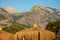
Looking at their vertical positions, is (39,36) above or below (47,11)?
below

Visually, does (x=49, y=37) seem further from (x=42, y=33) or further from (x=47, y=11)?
(x=47, y=11)

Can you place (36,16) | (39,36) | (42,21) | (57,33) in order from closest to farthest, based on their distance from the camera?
1. (39,36)
2. (57,33)
3. (42,21)
4. (36,16)

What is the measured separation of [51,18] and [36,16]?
1349 cm

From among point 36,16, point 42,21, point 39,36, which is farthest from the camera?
point 36,16

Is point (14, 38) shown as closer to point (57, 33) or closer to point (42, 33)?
point (42, 33)

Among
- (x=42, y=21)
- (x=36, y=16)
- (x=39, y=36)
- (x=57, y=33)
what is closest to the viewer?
(x=39, y=36)

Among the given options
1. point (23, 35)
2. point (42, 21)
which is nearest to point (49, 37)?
point (23, 35)

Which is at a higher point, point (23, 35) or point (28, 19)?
point (28, 19)

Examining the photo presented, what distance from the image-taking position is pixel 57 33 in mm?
23594

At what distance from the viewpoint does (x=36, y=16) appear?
650 feet

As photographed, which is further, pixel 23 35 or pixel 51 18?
pixel 51 18

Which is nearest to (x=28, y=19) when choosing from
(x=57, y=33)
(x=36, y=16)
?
(x=36, y=16)

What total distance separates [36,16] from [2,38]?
176 m

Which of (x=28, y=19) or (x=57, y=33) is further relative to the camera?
(x=28, y=19)
